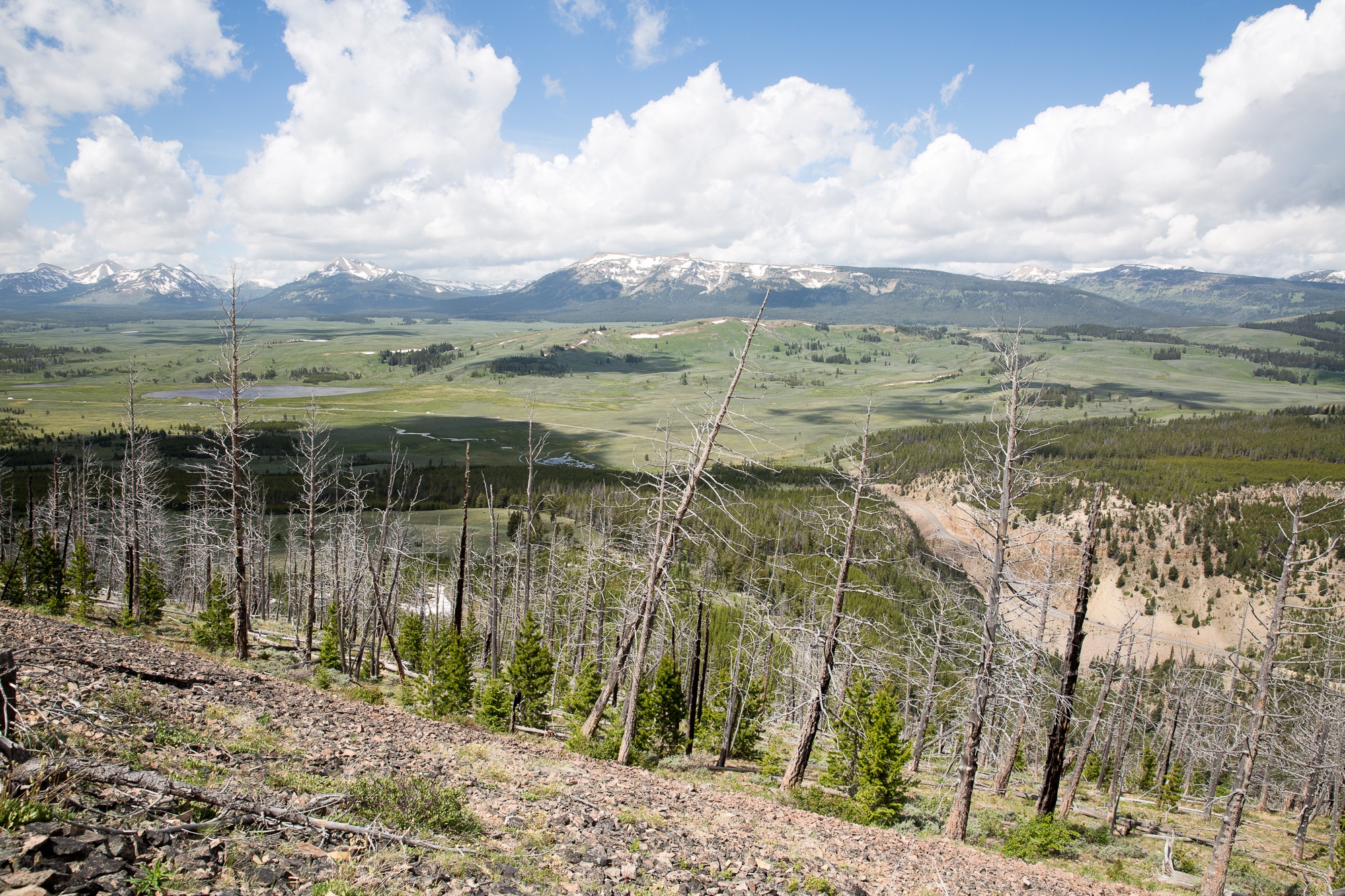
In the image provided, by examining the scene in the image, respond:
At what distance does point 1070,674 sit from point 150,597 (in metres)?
43.5

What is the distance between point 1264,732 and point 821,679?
12.0 metres

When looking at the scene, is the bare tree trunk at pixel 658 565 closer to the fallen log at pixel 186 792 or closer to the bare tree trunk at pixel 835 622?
the bare tree trunk at pixel 835 622

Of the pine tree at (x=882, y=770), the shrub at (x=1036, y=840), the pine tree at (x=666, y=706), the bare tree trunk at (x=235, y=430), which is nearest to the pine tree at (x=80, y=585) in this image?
the bare tree trunk at (x=235, y=430)

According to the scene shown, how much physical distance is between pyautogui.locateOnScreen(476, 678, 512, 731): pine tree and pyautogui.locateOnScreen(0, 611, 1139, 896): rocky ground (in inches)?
166

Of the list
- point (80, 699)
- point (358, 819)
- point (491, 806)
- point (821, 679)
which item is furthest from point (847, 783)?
point (80, 699)

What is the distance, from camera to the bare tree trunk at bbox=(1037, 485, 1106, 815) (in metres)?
16.0

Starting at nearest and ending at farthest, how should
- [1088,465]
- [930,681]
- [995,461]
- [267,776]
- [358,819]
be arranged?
[358,819]
[267,776]
[995,461]
[930,681]
[1088,465]

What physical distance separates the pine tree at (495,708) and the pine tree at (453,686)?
92 centimetres

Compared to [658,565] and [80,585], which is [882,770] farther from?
[80,585]

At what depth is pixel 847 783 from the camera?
899 inches

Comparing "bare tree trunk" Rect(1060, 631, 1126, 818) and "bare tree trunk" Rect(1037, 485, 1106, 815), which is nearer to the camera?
"bare tree trunk" Rect(1037, 485, 1106, 815)

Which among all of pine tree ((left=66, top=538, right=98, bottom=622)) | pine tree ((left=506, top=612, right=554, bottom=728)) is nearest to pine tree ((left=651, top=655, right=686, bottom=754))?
pine tree ((left=506, top=612, right=554, bottom=728))

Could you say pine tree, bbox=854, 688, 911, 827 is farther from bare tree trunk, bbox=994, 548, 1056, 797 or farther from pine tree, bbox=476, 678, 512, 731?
pine tree, bbox=476, 678, 512, 731

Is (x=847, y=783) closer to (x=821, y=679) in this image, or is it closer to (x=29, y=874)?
(x=821, y=679)
